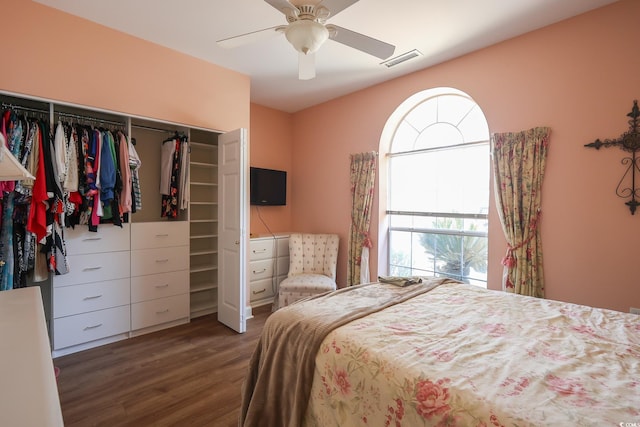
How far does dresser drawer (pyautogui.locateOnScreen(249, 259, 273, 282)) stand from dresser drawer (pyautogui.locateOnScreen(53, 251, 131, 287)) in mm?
1313

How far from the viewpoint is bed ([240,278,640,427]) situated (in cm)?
91

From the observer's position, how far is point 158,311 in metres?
3.01

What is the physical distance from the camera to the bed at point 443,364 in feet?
2.97

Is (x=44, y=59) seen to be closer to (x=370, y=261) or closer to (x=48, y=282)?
(x=48, y=282)

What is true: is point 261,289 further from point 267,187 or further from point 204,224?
point 267,187

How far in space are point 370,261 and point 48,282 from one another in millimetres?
3125

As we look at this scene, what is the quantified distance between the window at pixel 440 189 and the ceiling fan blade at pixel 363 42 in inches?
58.9

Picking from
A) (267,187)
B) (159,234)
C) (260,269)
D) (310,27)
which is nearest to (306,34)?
(310,27)

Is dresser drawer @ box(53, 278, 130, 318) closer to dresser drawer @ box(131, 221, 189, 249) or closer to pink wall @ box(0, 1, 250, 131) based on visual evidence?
dresser drawer @ box(131, 221, 189, 249)

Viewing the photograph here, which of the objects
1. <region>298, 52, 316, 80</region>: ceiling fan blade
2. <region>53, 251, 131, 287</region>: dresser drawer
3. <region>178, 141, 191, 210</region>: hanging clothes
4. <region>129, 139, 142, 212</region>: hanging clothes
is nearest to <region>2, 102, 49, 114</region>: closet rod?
<region>129, 139, 142, 212</region>: hanging clothes

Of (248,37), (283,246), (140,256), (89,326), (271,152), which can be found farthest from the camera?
(271,152)

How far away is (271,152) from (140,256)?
229 cm

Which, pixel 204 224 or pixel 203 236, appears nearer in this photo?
pixel 203 236

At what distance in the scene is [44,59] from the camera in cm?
227
